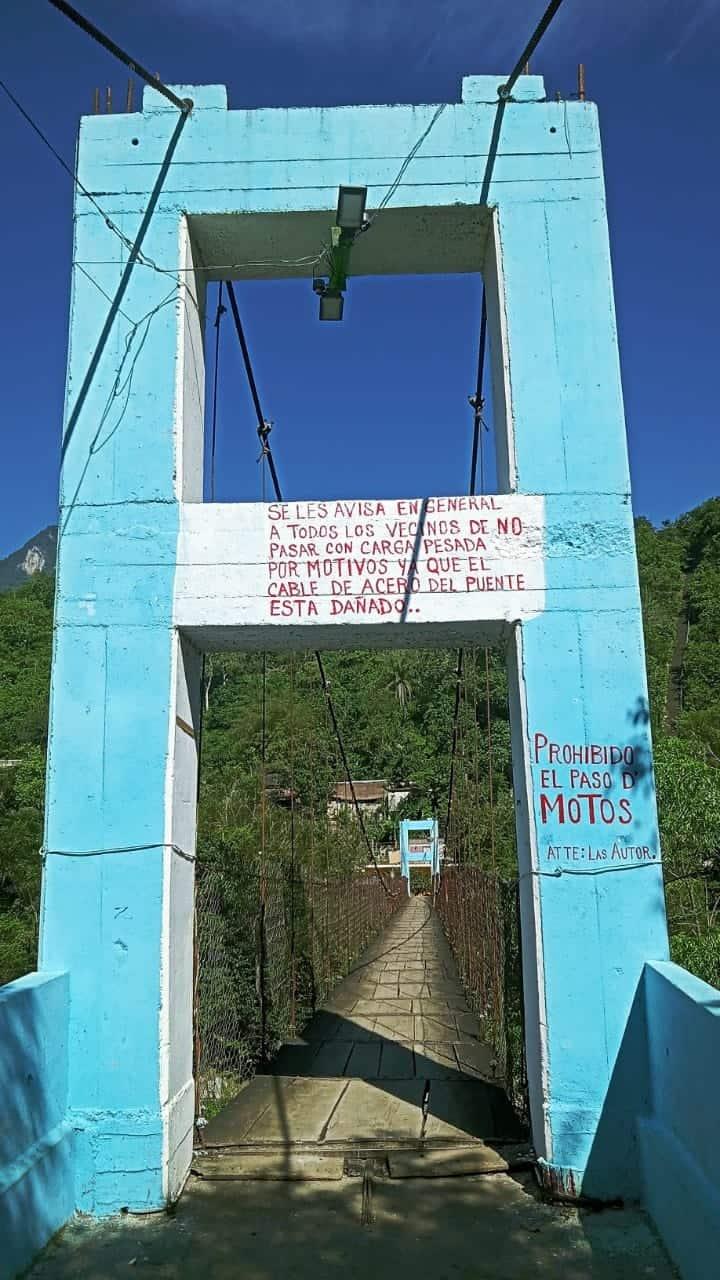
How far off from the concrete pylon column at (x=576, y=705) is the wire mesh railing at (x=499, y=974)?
2.77 feet

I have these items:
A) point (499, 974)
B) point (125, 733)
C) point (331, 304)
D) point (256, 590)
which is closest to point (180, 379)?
point (331, 304)

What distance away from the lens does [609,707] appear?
14.3 feet

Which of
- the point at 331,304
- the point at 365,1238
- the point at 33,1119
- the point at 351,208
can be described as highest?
the point at 351,208

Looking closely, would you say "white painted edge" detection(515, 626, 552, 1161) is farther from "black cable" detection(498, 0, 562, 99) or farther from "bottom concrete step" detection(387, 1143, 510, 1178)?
"black cable" detection(498, 0, 562, 99)

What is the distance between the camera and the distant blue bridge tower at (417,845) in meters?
46.8

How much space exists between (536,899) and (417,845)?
1892 inches

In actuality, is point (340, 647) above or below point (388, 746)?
below

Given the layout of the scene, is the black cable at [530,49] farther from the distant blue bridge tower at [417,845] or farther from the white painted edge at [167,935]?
the distant blue bridge tower at [417,845]

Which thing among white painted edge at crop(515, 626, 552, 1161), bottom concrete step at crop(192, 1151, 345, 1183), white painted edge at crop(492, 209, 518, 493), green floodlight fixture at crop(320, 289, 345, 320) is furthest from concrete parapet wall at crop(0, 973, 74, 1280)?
green floodlight fixture at crop(320, 289, 345, 320)

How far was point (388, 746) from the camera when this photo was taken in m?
54.5

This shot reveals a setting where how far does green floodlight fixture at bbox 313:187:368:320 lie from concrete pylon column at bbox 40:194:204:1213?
78 cm

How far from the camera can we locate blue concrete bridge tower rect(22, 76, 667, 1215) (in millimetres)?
4078

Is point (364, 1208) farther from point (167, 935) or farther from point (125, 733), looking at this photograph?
point (125, 733)

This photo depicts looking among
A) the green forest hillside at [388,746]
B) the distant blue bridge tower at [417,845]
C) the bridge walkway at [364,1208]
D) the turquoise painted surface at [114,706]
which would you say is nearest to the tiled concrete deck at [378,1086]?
the bridge walkway at [364,1208]
